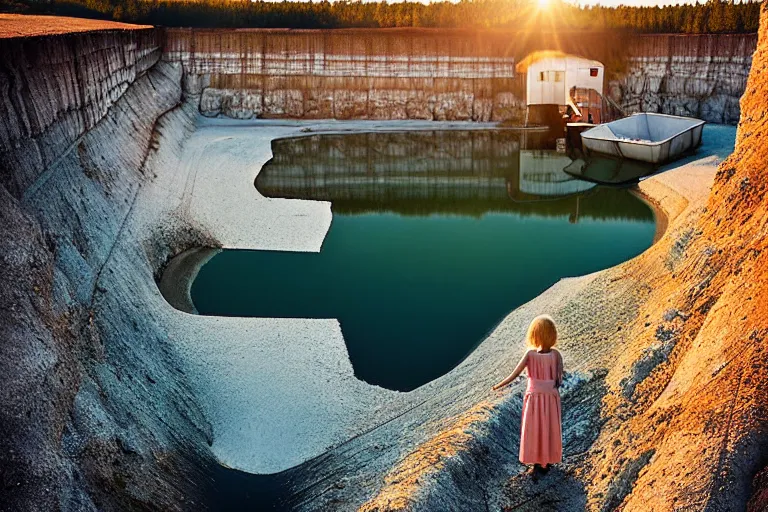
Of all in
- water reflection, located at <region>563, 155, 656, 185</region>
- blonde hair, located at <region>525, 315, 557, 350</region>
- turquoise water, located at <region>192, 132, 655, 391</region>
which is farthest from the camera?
water reflection, located at <region>563, 155, 656, 185</region>

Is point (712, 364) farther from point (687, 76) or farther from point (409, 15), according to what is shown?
point (409, 15)

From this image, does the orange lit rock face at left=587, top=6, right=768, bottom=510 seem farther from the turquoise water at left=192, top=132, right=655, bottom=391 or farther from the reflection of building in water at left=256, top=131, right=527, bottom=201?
the reflection of building in water at left=256, top=131, right=527, bottom=201

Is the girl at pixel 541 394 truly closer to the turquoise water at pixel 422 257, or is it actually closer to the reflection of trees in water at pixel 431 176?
the turquoise water at pixel 422 257

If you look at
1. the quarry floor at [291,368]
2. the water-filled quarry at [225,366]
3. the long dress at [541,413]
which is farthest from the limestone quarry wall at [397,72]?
the long dress at [541,413]

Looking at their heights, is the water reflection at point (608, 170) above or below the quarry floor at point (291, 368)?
above

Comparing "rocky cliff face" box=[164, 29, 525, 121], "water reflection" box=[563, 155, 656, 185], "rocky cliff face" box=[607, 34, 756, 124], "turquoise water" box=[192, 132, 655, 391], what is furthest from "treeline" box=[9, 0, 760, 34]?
"turquoise water" box=[192, 132, 655, 391]
